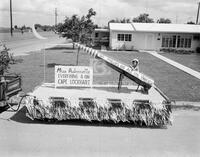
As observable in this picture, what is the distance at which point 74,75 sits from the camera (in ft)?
21.7

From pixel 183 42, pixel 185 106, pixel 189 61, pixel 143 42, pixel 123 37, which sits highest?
pixel 123 37

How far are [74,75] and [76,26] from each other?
1465 cm

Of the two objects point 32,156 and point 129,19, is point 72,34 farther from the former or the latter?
point 129,19

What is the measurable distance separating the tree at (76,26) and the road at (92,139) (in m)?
14.0

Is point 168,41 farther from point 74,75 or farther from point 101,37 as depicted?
point 74,75

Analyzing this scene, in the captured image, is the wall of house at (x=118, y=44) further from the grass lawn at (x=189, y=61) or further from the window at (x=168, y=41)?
the grass lawn at (x=189, y=61)

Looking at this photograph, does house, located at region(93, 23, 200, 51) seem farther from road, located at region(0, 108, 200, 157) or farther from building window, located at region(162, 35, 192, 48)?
road, located at region(0, 108, 200, 157)

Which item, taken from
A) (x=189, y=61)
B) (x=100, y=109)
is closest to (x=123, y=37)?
(x=189, y=61)

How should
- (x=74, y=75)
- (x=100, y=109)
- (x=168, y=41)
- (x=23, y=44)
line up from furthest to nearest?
(x=23, y=44)
(x=168, y=41)
(x=74, y=75)
(x=100, y=109)

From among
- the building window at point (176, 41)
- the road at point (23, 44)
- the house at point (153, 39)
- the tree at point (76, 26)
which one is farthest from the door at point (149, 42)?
the road at point (23, 44)

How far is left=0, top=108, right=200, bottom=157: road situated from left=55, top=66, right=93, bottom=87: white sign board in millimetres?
1159

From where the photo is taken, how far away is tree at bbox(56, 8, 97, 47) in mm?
19953

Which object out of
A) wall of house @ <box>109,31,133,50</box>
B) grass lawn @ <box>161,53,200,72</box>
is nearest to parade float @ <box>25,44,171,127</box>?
grass lawn @ <box>161,53,200,72</box>

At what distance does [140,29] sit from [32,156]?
2757 centimetres
